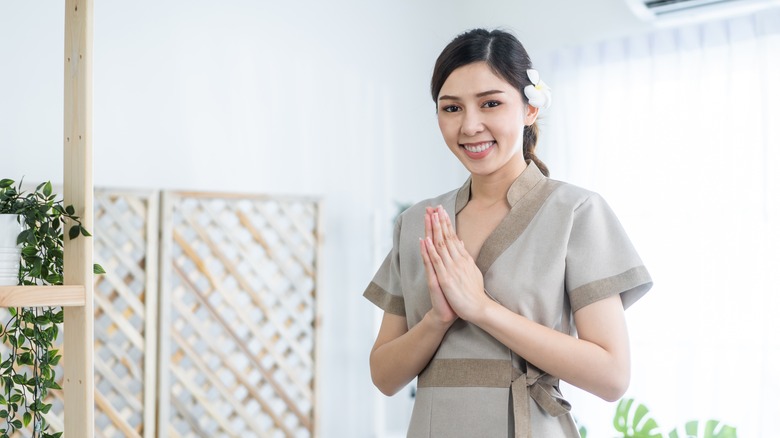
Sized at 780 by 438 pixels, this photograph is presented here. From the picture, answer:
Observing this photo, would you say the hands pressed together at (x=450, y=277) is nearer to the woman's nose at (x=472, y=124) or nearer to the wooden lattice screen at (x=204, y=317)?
the woman's nose at (x=472, y=124)

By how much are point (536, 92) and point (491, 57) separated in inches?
3.7

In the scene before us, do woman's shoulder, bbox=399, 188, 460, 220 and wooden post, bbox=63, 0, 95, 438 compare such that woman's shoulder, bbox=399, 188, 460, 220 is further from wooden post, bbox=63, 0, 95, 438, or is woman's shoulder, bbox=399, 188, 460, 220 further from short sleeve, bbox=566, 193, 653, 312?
wooden post, bbox=63, 0, 95, 438

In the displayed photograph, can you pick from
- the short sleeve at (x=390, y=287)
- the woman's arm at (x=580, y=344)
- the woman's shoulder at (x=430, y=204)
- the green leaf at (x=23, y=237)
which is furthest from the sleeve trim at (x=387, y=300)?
the green leaf at (x=23, y=237)

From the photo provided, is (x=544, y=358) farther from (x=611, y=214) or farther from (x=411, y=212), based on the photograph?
(x=411, y=212)

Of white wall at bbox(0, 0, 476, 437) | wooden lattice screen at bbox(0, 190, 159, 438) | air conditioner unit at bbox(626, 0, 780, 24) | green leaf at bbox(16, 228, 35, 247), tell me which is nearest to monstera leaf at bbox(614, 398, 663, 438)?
white wall at bbox(0, 0, 476, 437)

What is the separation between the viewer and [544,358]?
117cm

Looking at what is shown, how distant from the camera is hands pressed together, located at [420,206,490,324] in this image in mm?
1186

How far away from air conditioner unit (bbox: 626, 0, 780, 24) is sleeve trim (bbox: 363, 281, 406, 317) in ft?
7.49

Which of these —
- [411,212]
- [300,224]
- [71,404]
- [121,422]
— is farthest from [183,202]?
[411,212]

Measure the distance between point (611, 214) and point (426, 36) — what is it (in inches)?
127

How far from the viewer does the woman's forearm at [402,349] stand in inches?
49.3

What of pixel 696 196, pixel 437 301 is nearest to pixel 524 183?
pixel 437 301

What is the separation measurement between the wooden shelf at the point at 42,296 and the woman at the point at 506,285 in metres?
0.66

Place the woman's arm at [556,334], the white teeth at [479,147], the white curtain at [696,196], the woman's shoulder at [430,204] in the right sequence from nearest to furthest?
1. the woman's arm at [556,334]
2. the white teeth at [479,147]
3. the woman's shoulder at [430,204]
4. the white curtain at [696,196]
